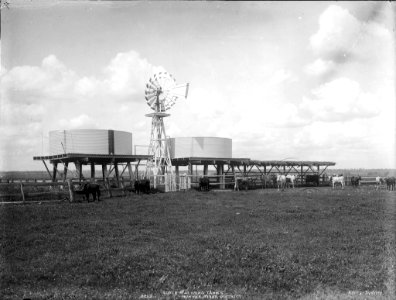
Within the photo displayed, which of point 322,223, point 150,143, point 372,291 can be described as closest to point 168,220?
point 322,223

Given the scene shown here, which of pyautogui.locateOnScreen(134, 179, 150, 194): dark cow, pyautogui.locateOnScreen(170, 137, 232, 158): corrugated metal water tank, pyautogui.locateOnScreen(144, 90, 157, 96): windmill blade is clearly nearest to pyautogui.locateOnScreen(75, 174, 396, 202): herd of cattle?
pyautogui.locateOnScreen(134, 179, 150, 194): dark cow

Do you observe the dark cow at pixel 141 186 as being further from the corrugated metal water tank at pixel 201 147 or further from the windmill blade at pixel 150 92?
the corrugated metal water tank at pixel 201 147

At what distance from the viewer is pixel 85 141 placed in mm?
33750

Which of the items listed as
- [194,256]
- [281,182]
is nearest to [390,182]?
[281,182]

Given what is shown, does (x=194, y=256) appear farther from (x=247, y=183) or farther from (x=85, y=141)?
(x=247, y=183)

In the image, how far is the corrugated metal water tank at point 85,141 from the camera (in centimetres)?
3369

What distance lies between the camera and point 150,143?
37.7 metres

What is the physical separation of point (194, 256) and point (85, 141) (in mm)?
25572

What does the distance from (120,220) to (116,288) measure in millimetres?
7132

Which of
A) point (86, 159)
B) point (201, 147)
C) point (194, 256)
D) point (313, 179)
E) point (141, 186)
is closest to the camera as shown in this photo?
point (194, 256)

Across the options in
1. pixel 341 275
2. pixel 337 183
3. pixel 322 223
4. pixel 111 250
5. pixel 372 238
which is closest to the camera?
pixel 341 275

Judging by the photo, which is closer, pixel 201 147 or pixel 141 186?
pixel 141 186

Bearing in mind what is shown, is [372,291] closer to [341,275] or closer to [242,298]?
[341,275]

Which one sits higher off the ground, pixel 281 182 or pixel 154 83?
pixel 154 83
